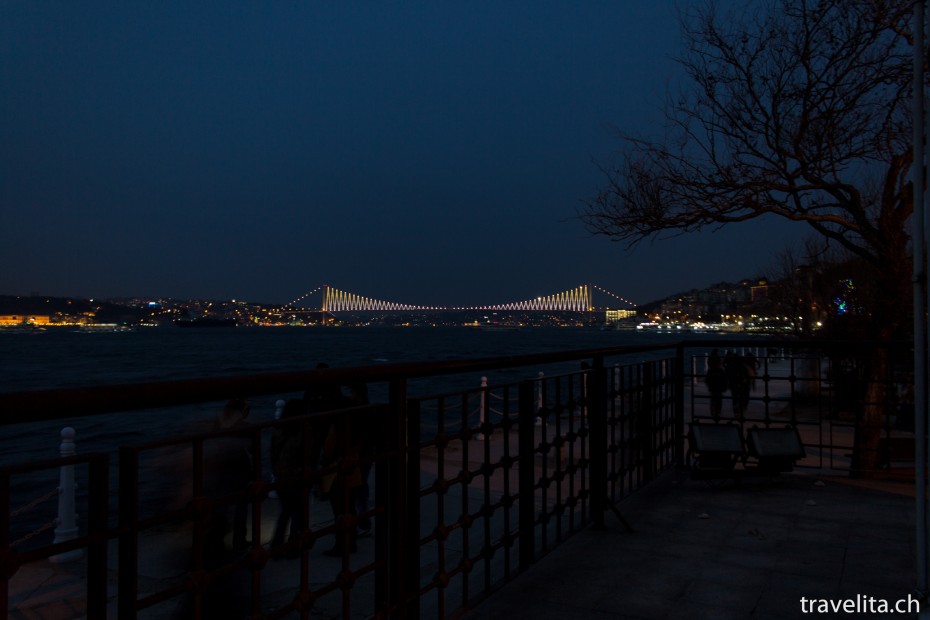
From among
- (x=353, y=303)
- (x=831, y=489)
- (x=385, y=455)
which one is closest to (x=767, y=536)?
(x=831, y=489)

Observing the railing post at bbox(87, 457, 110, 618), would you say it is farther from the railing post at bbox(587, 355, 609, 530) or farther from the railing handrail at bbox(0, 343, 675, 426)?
the railing post at bbox(587, 355, 609, 530)

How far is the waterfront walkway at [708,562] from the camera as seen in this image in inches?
111

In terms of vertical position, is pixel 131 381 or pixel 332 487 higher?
pixel 131 381

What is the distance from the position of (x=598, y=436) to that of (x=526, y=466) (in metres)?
0.93

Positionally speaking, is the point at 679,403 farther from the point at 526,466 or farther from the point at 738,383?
the point at 526,466

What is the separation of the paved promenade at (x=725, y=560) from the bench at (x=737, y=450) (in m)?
0.21

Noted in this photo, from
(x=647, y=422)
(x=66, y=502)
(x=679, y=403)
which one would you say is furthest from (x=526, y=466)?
(x=66, y=502)

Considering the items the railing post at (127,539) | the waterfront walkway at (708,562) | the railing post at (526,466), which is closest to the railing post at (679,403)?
the waterfront walkway at (708,562)

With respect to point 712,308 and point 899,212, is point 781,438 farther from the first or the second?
point 712,308

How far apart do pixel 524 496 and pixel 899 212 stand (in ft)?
14.9

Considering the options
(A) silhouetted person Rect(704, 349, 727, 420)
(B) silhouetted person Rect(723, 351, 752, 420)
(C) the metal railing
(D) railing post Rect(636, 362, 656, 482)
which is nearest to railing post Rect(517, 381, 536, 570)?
(C) the metal railing

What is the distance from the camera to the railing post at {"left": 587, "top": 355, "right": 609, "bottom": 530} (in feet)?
12.5

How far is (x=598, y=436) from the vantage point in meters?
3.88

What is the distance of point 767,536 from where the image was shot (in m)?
3.71
